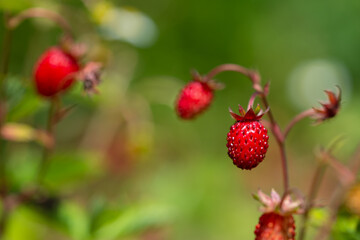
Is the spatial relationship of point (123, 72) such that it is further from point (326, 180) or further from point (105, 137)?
point (326, 180)

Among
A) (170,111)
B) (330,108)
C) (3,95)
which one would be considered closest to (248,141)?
(330,108)

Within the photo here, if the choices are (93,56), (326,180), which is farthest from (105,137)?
(326,180)

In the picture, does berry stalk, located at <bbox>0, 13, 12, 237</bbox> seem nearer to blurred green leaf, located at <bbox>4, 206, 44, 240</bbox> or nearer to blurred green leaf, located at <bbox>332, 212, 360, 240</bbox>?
blurred green leaf, located at <bbox>4, 206, 44, 240</bbox>

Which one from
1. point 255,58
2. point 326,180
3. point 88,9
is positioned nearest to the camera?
point 88,9

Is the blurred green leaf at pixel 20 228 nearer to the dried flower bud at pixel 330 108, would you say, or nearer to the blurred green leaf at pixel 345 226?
the blurred green leaf at pixel 345 226

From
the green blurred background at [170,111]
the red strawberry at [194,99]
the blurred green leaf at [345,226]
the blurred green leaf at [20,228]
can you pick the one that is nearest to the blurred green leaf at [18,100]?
the green blurred background at [170,111]

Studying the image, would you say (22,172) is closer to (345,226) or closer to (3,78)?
(3,78)
